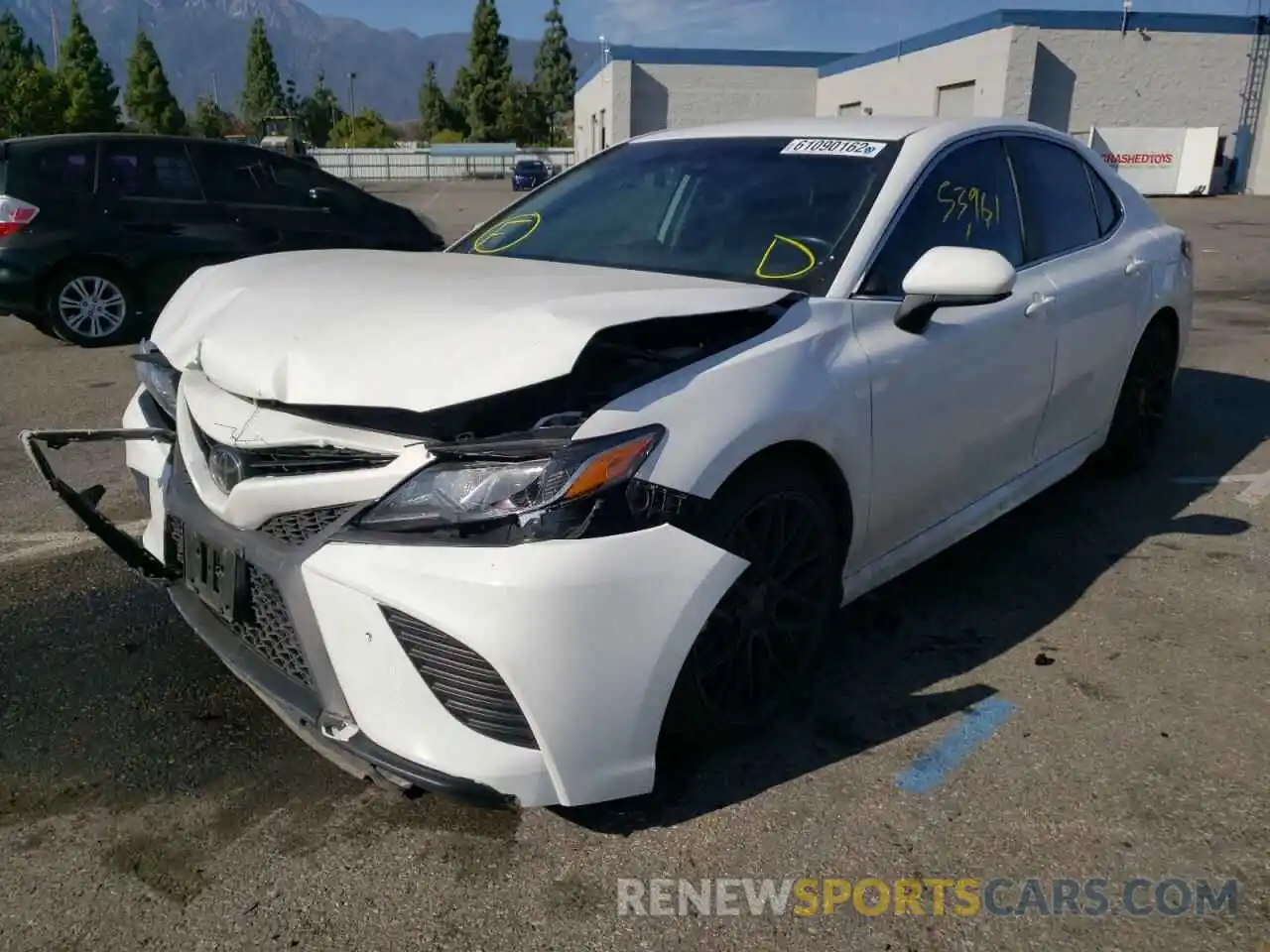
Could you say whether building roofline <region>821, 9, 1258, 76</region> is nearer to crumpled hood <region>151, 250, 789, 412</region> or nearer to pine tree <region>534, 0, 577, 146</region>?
crumpled hood <region>151, 250, 789, 412</region>

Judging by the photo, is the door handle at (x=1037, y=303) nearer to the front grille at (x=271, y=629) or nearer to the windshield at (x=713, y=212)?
the windshield at (x=713, y=212)

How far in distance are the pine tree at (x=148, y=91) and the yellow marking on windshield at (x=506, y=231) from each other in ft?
251

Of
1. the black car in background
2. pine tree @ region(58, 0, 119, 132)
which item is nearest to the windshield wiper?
the black car in background

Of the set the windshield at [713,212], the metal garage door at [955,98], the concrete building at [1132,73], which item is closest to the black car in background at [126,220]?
the windshield at [713,212]

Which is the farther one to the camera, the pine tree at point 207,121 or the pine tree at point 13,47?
the pine tree at point 207,121

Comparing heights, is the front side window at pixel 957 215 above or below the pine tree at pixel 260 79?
below

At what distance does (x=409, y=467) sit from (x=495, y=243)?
5.83 feet

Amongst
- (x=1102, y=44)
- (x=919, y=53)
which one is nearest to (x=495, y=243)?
(x=1102, y=44)

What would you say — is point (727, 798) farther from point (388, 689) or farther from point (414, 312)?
point (414, 312)

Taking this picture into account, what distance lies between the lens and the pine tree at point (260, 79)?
89562mm

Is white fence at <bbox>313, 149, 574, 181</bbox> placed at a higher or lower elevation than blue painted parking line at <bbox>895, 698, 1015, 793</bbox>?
higher

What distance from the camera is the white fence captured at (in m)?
62.1

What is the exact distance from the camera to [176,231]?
8133 mm

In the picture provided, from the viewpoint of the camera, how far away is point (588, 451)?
81.7 inches
